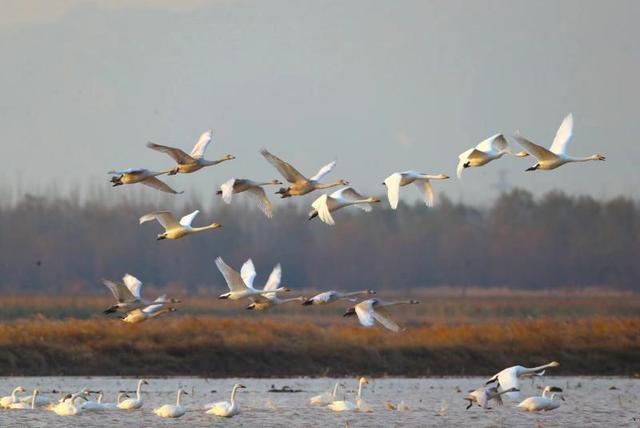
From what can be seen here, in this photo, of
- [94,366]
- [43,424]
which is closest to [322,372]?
[94,366]

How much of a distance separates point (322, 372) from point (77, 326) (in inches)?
186

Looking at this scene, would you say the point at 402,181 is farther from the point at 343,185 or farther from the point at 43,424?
the point at 43,424

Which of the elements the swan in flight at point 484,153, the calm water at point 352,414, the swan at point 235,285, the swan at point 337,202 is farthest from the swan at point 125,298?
the swan in flight at point 484,153

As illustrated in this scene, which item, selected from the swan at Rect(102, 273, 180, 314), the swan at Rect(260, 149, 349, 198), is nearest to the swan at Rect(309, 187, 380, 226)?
the swan at Rect(260, 149, 349, 198)

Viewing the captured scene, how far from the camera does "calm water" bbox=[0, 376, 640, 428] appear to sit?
22.5 meters

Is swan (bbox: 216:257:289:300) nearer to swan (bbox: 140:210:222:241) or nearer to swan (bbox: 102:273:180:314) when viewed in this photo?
swan (bbox: 140:210:222:241)

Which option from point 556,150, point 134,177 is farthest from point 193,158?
point 556,150

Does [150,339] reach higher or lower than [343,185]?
lower

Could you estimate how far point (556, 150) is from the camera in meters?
20.3

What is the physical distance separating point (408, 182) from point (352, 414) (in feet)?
14.9

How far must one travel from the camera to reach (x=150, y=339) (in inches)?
1205

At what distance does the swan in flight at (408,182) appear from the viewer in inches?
769

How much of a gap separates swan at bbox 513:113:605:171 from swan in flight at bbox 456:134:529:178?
48 centimetres

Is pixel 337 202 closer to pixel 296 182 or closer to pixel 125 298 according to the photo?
pixel 296 182
